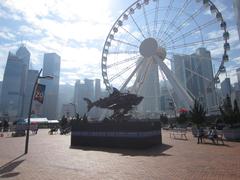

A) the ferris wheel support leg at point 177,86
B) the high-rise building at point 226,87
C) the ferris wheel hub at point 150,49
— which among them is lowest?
the ferris wheel support leg at point 177,86

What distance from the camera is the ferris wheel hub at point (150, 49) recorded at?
108 feet

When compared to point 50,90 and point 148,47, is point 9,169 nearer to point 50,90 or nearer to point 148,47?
point 148,47

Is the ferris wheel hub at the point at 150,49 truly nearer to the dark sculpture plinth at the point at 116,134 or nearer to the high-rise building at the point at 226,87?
the dark sculpture plinth at the point at 116,134

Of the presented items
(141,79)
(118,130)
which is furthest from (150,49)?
(118,130)

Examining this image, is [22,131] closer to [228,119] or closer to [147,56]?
[147,56]

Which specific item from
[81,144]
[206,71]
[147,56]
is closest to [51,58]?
[206,71]

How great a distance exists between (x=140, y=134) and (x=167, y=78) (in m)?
16.1

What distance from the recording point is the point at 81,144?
19.5 m

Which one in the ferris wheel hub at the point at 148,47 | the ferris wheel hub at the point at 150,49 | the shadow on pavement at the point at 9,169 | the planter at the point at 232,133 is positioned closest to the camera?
the shadow on pavement at the point at 9,169

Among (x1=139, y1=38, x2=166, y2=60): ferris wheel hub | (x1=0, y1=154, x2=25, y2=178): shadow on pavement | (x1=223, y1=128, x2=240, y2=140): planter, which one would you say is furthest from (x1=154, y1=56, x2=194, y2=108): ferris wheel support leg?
(x1=0, y1=154, x2=25, y2=178): shadow on pavement

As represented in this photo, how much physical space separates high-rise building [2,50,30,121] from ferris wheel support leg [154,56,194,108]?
13521 centimetres

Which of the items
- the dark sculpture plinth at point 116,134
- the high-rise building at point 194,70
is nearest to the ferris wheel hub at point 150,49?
the high-rise building at point 194,70

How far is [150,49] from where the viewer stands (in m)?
33.2

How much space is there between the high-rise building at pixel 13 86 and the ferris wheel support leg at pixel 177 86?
5323 inches
